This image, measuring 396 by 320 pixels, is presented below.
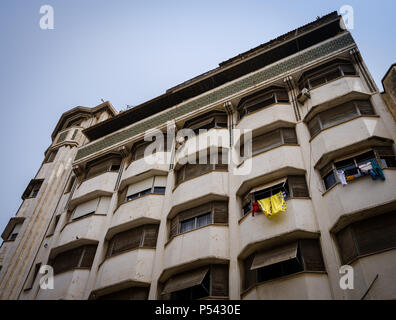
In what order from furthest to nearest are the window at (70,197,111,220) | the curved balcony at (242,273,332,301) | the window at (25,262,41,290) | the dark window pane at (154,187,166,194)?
the window at (70,197,111,220)
the dark window pane at (154,187,166,194)
the window at (25,262,41,290)
the curved balcony at (242,273,332,301)

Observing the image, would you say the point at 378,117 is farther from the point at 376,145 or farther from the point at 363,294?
the point at 363,294

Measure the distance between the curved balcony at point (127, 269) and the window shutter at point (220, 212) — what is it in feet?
8.89

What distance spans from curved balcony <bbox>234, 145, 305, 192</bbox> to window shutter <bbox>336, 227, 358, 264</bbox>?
2971 mm

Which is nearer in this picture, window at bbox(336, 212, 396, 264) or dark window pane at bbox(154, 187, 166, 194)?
window at bbox(336, 212, 396, 264)

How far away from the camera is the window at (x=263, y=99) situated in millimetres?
16312

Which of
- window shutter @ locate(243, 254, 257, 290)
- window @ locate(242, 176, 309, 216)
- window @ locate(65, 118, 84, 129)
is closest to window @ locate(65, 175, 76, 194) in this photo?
window @ locate(65, 118, 84, 129)

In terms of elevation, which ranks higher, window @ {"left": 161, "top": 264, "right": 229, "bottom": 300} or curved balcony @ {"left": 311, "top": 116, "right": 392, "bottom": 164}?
curved balcony @ {"left": 311, "top": 116, "right": 392, "bottom": 164}

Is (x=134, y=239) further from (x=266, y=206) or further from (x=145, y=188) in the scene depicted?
(x=266, y=206)

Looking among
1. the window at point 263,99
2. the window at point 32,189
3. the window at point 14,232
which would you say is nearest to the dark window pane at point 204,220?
the window at point 263,99

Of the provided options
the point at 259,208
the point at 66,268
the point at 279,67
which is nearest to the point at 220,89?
the point at 279,67

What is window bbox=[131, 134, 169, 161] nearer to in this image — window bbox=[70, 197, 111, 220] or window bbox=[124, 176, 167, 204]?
window bbox=[124, 176, 167, 204]

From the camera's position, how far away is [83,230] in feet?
52.9

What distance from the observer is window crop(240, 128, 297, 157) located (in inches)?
567

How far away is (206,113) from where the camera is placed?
18.0 metres
